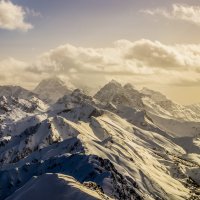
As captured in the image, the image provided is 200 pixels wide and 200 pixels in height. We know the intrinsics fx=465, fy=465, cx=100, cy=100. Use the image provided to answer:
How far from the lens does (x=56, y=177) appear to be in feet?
537

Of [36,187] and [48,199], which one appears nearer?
[48,199]

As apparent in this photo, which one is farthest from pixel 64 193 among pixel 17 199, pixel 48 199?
pixel 17 199

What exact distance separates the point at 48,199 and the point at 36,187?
12259 millimetres

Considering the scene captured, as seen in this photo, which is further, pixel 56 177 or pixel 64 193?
pixel 56 177

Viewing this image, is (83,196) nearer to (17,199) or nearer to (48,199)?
(48,199)

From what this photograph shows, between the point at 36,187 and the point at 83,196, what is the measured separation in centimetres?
2176

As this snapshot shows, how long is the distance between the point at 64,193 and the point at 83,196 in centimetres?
795

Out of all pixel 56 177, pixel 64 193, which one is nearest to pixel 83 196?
pixel 64 193

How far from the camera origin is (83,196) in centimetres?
14712

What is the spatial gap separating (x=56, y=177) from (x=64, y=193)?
12747 millimetres

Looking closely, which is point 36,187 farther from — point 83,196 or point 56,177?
point 83,196

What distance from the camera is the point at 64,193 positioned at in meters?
152

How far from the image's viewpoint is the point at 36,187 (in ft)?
528

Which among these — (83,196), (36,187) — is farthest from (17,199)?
(83,196)
